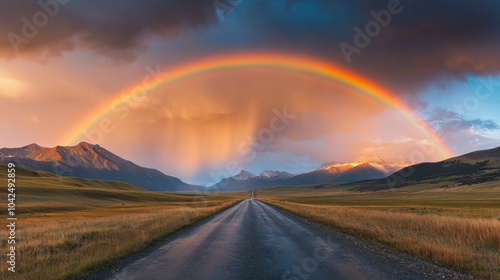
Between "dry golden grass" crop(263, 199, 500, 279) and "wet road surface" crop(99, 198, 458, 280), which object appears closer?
"wet road surface" crop(99, 198, 458, 280)

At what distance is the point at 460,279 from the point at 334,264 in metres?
3.86

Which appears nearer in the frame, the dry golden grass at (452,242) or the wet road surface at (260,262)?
the wet road surface at (260,262)
